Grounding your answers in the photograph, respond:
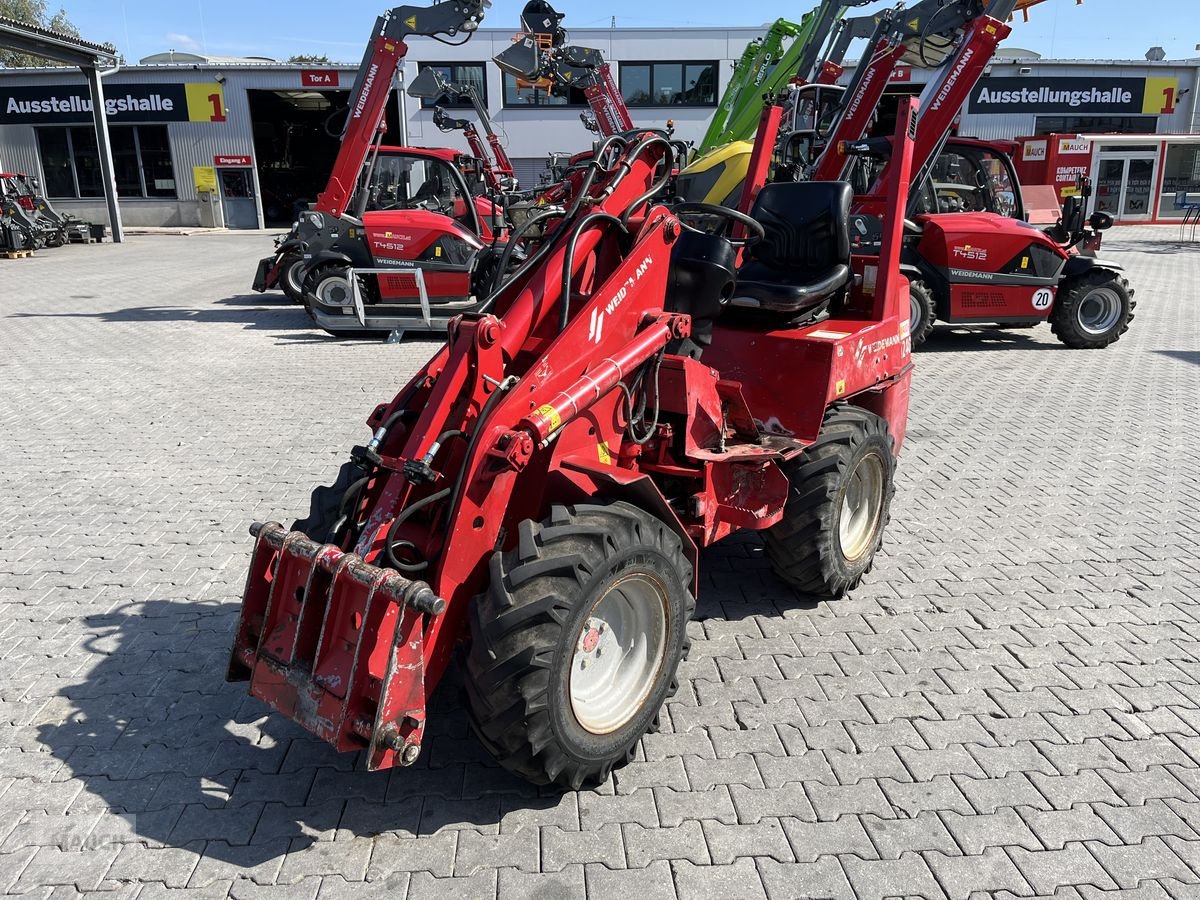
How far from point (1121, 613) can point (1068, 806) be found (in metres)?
1.67

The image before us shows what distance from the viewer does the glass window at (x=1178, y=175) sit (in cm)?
2753

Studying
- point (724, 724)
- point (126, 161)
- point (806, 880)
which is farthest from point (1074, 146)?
point (126, 161)

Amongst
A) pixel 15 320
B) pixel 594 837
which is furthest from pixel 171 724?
pixel 15 320

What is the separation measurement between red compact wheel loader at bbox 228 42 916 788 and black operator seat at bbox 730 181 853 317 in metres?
0.07

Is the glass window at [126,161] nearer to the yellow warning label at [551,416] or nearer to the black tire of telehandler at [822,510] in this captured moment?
the black tire of telehandler at [822,510]

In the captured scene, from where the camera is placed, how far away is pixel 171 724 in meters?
3.38

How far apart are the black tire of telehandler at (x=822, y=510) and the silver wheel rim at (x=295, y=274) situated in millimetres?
9083

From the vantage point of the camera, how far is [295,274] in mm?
11781

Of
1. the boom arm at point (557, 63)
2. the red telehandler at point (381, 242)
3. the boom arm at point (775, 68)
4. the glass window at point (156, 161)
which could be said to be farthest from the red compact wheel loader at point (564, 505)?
the glass window at point (156, 161)

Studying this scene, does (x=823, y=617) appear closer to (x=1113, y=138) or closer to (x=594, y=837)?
(x=594, y=837)

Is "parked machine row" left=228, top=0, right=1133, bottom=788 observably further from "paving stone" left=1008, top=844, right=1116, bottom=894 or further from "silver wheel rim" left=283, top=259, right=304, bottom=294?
"silver wheel rim" left=283, top=259, right=304, bottom=294

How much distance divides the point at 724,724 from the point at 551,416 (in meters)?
1.41

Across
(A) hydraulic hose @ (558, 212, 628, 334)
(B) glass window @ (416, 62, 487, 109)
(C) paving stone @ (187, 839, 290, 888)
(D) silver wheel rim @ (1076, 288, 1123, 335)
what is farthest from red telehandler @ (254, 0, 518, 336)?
(B) glass window @ (416, 62, 487, 109)

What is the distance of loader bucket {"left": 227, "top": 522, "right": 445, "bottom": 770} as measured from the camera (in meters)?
2.59
